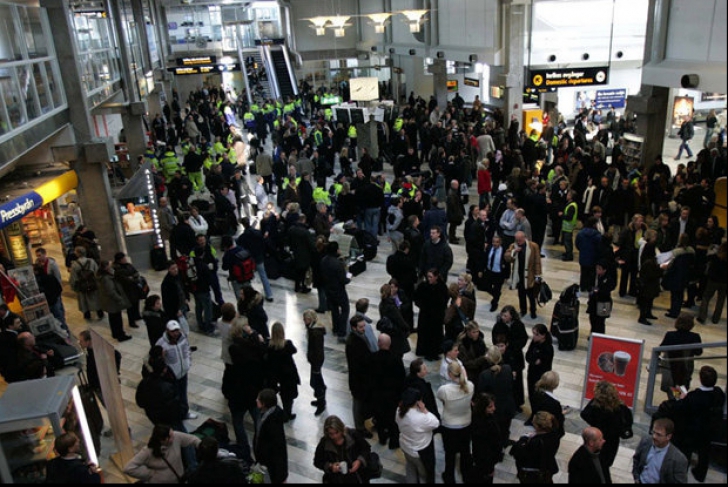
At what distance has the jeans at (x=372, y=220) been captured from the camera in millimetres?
12273

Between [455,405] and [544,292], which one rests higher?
[455,405]

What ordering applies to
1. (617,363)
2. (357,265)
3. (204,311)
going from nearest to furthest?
(617,363), (204,311), (357,265)

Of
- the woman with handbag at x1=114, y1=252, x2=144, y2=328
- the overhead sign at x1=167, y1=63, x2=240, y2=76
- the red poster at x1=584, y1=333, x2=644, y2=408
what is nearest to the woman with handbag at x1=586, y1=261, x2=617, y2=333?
the red poster at x1=584, y1=333, x2=644, y2=408

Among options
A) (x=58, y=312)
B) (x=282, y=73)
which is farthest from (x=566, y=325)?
(x=282, y=73)

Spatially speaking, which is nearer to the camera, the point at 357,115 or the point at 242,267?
the point at 242,267

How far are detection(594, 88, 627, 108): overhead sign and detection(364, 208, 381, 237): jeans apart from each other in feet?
48.7

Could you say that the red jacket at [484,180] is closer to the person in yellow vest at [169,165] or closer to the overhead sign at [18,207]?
the person in yellow vest at [169,165]

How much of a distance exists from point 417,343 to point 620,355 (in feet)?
8.78

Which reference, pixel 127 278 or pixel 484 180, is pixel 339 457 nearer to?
pixel 127 278

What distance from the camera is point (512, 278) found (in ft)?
30.0

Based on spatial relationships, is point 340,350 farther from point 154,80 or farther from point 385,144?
point 154,80

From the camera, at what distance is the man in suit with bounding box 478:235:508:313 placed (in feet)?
30.1

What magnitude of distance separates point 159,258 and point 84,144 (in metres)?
2.59

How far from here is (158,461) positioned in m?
4.95
